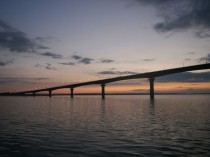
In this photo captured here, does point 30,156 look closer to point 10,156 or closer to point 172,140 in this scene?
point 10,156

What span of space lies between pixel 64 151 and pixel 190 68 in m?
109

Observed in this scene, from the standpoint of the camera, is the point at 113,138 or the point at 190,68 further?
the point at 190,68

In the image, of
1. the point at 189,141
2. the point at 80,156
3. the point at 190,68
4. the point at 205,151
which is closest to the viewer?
the point at 80,156

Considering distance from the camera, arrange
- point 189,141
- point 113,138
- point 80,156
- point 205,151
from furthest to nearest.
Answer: point 113,138 → point 189,141 → point 205,151 → point 80,156

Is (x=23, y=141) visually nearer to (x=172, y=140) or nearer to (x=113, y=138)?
(x=113, y=138)

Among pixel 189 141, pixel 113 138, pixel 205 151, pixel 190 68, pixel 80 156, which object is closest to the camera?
pixel 80 156

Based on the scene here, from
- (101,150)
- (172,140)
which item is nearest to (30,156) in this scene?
(101,150)

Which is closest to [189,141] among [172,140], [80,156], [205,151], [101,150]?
[172,140]

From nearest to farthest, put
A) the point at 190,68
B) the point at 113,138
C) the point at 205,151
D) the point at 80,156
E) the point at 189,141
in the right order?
1. the point at 80,156
2. the point at 205,151
3. the point at 189,141
4. the point at 113,138
5. the point at 190,68

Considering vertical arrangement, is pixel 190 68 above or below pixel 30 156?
above

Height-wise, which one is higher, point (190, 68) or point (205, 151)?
point (190, 68)

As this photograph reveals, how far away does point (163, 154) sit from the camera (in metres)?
14.2

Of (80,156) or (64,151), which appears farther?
(64,151)

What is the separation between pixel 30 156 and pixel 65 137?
5852mm
